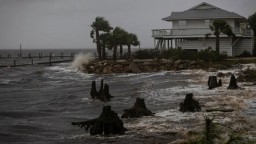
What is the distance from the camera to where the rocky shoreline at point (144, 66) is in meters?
56.7

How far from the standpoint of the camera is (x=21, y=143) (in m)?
20.8

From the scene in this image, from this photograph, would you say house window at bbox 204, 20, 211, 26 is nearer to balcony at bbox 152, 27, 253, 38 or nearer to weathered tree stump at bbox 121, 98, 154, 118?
balcony at bbox 152, 27, 253, 38

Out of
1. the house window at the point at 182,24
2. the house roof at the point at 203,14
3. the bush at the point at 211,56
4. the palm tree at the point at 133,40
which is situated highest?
the house roof at the point at 203,14

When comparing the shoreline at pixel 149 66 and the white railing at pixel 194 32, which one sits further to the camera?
the white railing at pixel 194 32

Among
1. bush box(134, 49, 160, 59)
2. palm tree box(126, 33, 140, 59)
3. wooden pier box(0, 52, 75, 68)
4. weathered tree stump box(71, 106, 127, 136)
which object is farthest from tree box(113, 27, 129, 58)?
weathered tree stump box(71, 106, 127, 136)

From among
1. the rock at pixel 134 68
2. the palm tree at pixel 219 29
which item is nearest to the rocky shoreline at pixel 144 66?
the rock at pixel 134 68

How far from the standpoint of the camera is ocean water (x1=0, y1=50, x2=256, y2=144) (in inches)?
845

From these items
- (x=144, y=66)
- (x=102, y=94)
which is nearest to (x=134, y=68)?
(x=144, y=66)

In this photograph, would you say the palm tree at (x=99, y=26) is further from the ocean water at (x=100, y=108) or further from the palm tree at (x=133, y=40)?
the ocean water at (x=100, y=108)

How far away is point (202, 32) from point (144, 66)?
8.95 m

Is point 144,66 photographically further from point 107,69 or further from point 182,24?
point 182,24

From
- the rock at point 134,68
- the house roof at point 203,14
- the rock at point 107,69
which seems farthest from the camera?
the house roof at point 203,14

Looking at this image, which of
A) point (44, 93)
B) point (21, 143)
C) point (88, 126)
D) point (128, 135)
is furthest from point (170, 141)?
point (44, 93)

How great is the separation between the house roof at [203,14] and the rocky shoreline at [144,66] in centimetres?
757
